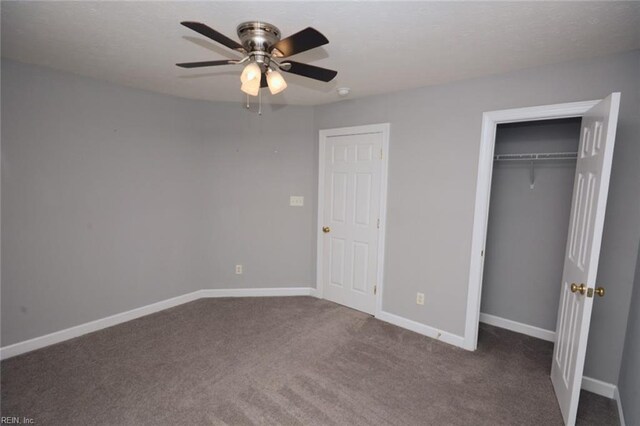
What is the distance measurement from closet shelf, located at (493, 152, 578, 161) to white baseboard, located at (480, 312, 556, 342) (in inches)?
66.1

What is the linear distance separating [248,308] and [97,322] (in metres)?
1.46

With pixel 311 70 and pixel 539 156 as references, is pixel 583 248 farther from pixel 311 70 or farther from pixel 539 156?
pixel 311 70

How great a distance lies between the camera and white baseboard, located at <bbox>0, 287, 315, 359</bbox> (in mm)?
2530

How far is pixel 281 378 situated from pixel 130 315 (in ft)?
6.35

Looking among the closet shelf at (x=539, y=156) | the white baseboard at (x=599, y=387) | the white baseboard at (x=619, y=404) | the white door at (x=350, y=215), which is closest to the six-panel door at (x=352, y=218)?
the white door at (x=350, y=215)

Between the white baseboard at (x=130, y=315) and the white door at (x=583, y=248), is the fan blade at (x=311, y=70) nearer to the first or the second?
the white door at (x=583, y=248)

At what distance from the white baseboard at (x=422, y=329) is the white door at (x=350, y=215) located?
7.8 inches

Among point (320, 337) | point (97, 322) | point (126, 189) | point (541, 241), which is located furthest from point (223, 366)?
point (541, 241)

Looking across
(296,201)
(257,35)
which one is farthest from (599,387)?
(257,35)

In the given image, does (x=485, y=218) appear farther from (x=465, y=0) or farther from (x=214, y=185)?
(x=214, y=185)

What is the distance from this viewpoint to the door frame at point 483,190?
2.32m

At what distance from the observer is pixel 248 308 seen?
3498 mm

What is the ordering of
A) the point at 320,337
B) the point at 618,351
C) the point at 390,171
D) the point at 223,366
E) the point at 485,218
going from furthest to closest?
the point at 390,171
the point at 320,337
the point at 485,218
the point at 223,366
the point at 618,351

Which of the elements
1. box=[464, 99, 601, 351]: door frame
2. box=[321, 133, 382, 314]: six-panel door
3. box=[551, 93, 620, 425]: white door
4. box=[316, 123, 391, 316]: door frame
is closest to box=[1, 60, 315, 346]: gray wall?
box=[316, 123, 391, 316]: door frame
